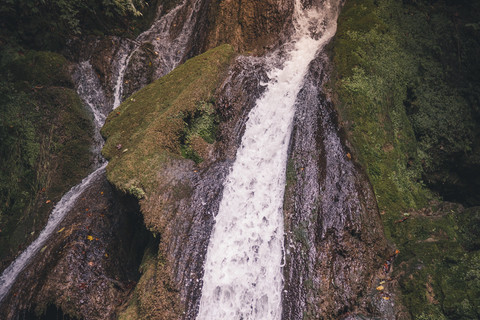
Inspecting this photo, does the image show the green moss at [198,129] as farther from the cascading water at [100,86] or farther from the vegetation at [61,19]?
the vegetation at [61,19]

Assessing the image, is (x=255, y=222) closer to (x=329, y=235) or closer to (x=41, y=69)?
(x=329, y=235)

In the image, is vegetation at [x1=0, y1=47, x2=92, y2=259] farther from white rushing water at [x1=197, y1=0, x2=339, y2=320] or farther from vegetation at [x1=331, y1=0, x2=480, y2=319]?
vegetation at [x1=331, y1=0, x2=480, y2=319]

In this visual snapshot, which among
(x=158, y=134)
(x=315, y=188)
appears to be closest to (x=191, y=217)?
(x=158, y=134)

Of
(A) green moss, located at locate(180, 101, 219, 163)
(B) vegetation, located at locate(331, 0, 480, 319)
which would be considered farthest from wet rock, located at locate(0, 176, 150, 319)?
(B) vegetation, located at locate(331, 0, 480, 319)

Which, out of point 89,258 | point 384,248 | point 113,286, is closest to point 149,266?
point 113,286

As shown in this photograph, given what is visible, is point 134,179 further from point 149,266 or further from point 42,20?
point 42,20

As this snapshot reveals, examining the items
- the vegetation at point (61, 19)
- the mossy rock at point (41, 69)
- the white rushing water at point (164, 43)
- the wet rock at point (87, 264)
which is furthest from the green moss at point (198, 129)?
the vegetation at point (61, 19)
